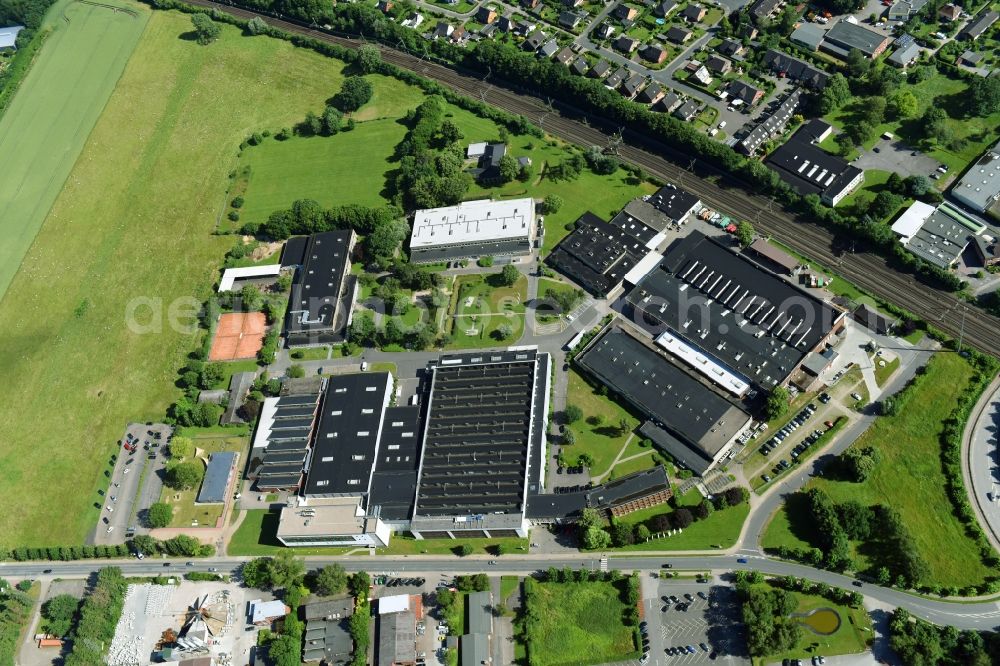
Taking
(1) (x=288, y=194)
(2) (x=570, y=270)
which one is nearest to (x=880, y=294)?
(2) (x=570, y=270)

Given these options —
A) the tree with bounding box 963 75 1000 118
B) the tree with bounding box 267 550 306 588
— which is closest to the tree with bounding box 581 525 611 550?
the tree with bounding box 267 550 306 588

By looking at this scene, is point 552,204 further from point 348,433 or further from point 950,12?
point 950,12

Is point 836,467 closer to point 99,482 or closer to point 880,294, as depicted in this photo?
point 880,294

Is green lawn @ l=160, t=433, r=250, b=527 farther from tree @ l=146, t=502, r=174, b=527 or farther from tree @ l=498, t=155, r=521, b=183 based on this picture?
tree @ l=498, t=155, r=521, b=183

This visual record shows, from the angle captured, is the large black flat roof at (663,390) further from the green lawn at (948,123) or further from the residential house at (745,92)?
the green lawn at (948,123)

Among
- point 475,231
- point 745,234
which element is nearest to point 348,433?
point 475,231

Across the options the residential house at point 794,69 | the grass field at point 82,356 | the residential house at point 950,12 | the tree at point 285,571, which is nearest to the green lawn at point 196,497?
the grass field at point 82,356
